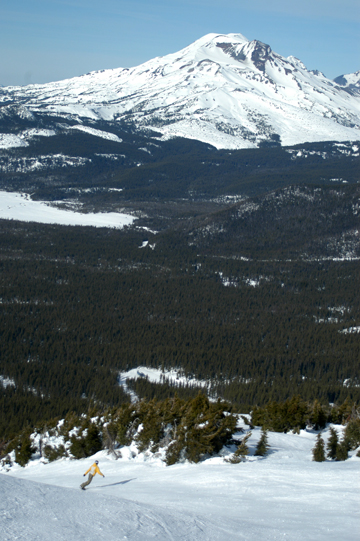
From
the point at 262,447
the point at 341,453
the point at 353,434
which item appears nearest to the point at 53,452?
the point at 262,447

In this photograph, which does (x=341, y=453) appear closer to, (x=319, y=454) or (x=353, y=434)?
(x=319, y=454)

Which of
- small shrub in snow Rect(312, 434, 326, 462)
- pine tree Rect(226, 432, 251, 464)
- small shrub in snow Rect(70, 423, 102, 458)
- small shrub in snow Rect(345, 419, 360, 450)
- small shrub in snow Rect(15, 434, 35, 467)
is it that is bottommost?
small shrub in snow Rect(15, 434, 35, 467)

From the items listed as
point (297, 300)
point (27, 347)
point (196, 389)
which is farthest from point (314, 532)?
point (297, 300)

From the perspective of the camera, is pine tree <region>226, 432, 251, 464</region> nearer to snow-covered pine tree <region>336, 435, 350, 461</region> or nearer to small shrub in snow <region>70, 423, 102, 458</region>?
snow-covered pine tree <region>336, 435, 350, 461</region>

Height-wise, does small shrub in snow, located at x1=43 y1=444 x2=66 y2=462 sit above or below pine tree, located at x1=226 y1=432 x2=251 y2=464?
below

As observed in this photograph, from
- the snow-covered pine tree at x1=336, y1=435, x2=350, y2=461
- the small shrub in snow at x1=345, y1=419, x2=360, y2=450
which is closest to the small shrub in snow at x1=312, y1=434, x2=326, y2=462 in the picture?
the snow-covered pine tree at x1=336, y1=435, x2=350, y2=461

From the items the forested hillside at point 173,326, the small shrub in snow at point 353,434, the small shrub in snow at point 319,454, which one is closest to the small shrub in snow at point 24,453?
the forested hillside at point 173,326

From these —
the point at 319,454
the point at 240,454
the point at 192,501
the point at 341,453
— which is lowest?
the point at 240,454

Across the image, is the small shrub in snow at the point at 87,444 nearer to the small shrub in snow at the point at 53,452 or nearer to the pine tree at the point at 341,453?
the small shrub in snow at the point at 53,452

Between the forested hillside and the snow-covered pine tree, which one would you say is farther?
the forested hillside
